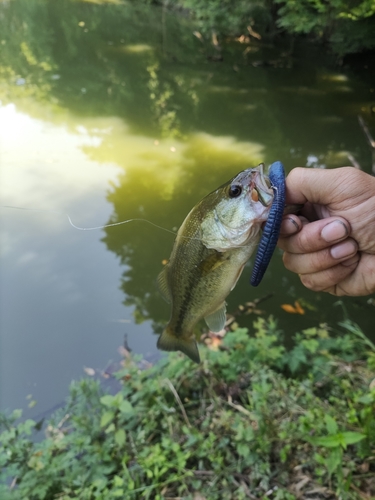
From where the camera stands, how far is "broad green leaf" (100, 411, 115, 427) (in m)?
2.44

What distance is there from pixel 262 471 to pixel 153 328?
6.97 feet

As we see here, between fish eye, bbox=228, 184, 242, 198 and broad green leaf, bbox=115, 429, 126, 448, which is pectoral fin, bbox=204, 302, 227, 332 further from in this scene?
broad green leaf, bbox=115, 429, 126, 448

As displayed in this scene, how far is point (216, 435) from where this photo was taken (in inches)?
96.2

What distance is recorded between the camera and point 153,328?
4102mm

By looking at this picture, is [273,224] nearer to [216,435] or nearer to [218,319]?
[218,319]

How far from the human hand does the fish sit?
8.8 inches

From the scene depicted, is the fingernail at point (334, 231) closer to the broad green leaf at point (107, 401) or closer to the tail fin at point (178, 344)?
the tail fin at point (178, 344)

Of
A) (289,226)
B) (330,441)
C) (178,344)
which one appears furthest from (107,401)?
(289,226)

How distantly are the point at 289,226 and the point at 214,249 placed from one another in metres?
0.32

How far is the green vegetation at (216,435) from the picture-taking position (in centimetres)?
213

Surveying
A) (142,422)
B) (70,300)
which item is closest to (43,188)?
(70,300)

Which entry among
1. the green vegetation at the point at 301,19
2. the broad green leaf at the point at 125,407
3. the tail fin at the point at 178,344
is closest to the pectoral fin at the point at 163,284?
the tail fin at the point at 178,344

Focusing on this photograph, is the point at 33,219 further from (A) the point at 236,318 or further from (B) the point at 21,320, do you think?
(A) the point at 236,318

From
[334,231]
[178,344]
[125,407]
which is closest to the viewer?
[334,231]
